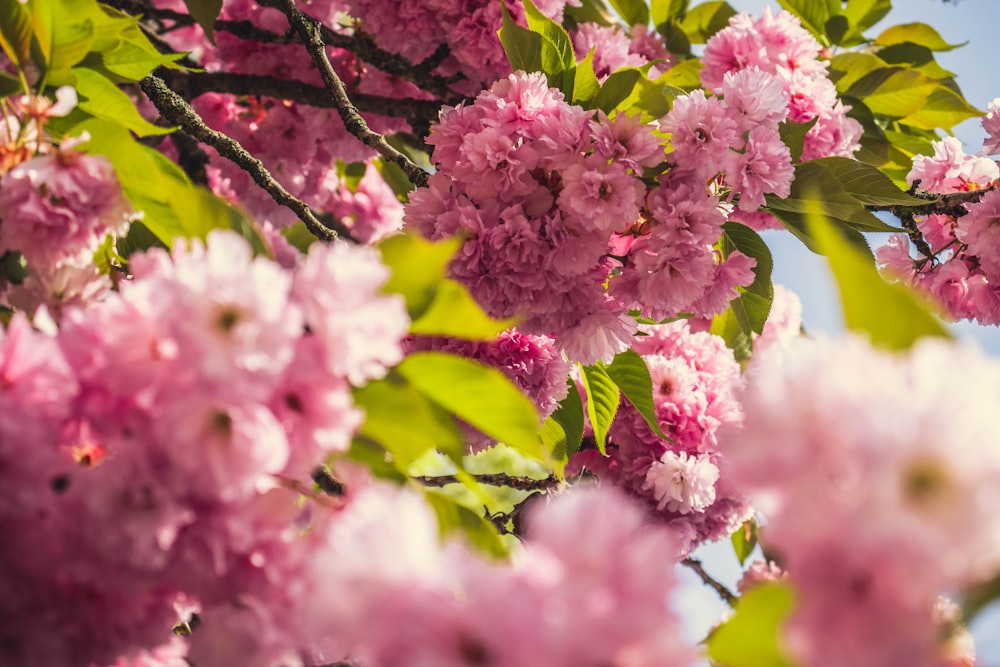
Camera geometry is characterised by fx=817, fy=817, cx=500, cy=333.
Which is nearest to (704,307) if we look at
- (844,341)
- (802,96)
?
(802,96)

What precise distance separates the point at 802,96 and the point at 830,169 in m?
0.31

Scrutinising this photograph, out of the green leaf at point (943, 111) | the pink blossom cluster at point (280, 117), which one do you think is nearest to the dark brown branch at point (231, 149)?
the pink blossom cluster at point (280, 117)

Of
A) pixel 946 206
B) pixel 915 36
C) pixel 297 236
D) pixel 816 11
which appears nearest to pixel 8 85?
pixel 297 236

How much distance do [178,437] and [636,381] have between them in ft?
4.05

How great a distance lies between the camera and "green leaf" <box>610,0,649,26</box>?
2387 millimetres

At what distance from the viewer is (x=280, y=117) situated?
245 cm

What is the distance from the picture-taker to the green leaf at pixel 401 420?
0.64 m

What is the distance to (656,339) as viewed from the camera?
85.1 inches

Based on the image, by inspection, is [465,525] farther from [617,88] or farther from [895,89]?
[895,89]

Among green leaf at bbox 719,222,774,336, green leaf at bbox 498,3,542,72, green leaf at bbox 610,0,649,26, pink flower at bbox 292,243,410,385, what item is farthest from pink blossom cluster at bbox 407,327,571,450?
green leaf at bbox 610,0,649,26

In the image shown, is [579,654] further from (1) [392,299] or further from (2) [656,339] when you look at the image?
(2) [656,339]

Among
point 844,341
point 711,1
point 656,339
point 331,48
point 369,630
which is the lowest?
point 656,339

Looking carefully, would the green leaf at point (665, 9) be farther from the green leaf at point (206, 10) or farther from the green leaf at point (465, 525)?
the green leaf at point (465, 525)

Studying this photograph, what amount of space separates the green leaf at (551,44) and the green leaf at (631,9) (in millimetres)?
1024
